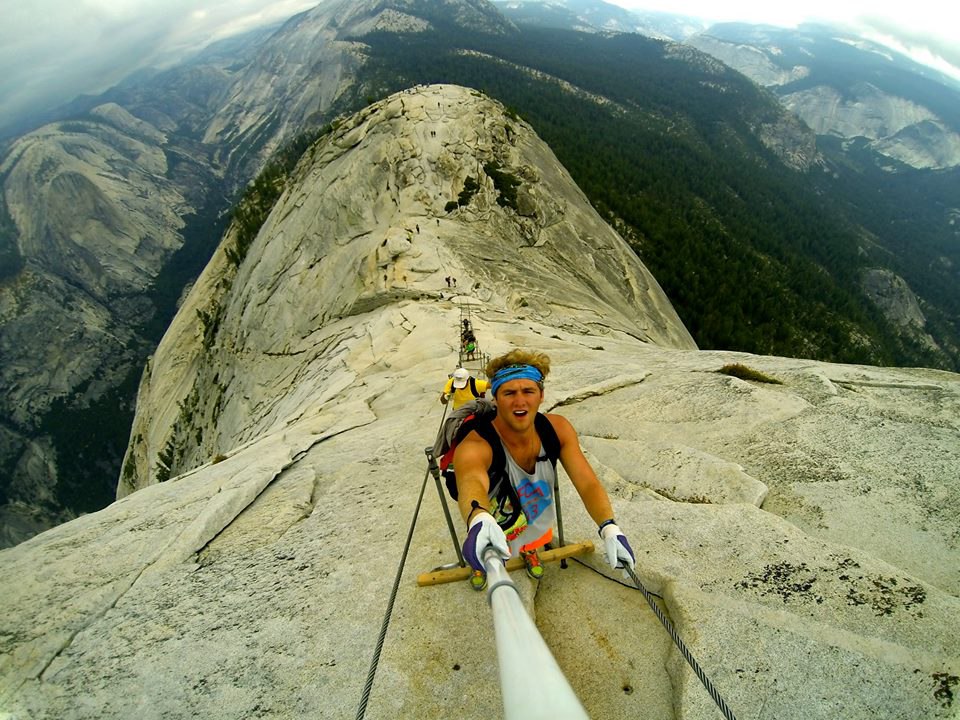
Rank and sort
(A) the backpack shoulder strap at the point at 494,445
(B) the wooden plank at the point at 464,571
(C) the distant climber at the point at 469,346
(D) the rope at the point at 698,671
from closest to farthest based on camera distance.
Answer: (D) the rope at the point at 698,671 → (A) the backpack shoulder strap at the point at 494,445 → (B) the wooden plank at the point at 464,571 → (C) the distant climber at the point at 469,346

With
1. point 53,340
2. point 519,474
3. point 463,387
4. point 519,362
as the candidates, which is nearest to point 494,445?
point 519,474

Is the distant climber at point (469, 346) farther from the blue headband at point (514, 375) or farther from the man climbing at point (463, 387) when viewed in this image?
the blue headband at point (514, 375)

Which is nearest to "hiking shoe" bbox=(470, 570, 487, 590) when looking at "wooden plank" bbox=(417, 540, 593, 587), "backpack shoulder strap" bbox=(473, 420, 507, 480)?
"wooden plank" bbox=(417, 540, 593, 587)

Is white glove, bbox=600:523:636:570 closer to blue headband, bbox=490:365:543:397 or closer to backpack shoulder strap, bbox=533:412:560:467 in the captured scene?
backpack shoulder strap, bbox=533:412:560:467

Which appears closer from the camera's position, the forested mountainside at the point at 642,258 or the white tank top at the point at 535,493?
the white tank top at the point at 535,493

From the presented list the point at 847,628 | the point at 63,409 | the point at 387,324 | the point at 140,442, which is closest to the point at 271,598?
the point at 847,628

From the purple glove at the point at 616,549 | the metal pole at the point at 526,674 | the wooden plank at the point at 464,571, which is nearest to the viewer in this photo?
the metal pole at the point at 526,674

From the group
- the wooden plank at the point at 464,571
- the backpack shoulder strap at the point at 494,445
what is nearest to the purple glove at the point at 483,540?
the backpack shoulder strap at the point at 494,445
